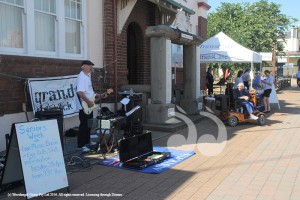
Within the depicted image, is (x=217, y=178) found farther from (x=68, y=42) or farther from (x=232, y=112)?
(x=232, y=112)

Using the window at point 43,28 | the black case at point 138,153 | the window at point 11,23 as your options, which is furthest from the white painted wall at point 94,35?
the black case at point 138,153

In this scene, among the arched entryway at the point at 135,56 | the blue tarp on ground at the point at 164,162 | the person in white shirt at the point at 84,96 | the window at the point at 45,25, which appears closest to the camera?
the blue tarp on ground at the point at 164,162

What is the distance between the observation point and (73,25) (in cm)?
899

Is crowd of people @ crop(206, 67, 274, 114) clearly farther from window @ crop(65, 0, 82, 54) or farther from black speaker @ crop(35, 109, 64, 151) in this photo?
black speaker @ crop(35, 109, 64, 151)

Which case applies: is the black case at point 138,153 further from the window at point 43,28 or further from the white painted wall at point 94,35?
the window at point 43,28

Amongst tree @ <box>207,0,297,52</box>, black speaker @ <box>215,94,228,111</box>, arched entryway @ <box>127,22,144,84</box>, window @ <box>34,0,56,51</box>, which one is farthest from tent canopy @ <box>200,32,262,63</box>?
tree @ <box>207,0,297,52</box>

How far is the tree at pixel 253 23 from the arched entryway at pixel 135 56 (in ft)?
53.1

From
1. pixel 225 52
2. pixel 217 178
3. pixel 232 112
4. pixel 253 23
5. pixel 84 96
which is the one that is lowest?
pixel 217 178

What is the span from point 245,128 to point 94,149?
5255mm

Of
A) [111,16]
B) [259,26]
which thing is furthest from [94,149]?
[259,26]

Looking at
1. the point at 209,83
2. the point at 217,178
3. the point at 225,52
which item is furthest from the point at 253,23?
the point at 217,178

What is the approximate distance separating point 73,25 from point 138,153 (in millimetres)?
4324

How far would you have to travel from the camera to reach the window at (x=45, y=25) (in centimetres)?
784

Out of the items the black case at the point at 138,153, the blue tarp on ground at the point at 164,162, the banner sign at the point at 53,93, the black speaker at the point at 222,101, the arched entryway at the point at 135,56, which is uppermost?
the arched entryway at the point at 135,56
